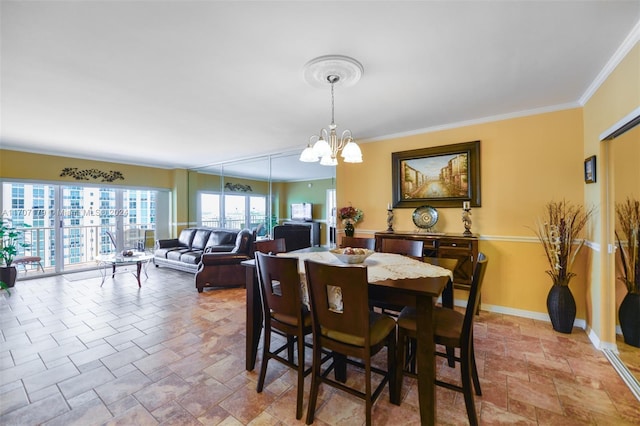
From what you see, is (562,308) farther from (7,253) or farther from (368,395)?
(7,253)

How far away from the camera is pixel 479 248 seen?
11.3 ft

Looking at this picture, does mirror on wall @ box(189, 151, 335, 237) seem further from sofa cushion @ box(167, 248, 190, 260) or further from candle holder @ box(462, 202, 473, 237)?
candle holder @ box(462, 202, 473, 237)

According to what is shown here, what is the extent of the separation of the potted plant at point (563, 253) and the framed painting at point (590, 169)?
0.33 m

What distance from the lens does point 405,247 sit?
284 cm

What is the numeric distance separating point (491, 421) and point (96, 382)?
273cm

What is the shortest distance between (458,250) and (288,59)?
2.76 metres

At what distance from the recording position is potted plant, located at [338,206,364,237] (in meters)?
4.25

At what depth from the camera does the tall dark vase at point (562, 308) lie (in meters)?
2.76

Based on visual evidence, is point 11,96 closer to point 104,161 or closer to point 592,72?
point 104,161

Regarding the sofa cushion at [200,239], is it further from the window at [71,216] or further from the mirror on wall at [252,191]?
the window at [71,216]

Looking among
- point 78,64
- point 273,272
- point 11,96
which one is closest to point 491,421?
point 273,272

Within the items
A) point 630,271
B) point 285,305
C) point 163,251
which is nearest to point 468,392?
point 285,305

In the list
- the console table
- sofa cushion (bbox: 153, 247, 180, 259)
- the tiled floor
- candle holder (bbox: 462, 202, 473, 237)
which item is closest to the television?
sofa cushion (bbox: 153, 247, 180, 259)

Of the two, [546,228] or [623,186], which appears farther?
[546,228]
